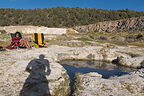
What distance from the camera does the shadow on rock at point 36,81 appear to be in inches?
181

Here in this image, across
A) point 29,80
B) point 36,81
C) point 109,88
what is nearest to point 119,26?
point 109,88

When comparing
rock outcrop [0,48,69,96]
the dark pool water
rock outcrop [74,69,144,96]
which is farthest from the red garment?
rock outcrop [74,69,144,96]

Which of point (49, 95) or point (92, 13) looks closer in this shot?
point (49, 95)

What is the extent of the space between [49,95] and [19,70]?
2.62 meters

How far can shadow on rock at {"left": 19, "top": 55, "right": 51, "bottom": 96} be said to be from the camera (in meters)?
4.61

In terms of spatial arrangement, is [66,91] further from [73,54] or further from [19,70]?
[73,54]

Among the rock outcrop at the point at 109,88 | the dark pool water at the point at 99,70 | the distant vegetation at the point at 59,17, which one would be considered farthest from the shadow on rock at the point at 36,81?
the distant vegetation at the point at 59,17

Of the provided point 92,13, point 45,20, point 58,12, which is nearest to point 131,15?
point 92,13

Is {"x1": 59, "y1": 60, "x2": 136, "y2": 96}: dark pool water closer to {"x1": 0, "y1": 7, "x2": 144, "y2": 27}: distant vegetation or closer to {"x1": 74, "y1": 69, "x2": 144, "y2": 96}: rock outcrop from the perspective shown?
{"x1": 74, "y1": 69, "x2": 144, "y2": 96}: rock outcrop

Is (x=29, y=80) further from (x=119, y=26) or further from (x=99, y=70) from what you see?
(x=119, y=26)

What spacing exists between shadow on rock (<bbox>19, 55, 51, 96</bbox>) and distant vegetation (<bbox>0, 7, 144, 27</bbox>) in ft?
174

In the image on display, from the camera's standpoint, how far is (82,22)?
60.2m

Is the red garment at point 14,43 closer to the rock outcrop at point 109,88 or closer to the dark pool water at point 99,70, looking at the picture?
the dark pool water at point 99,70

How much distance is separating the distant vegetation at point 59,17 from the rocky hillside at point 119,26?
5.78 metres
